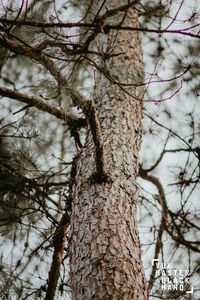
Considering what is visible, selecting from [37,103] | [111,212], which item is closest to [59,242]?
[111,212]

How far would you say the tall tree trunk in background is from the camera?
1.13 m

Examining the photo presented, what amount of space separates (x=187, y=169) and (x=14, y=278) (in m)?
1.74

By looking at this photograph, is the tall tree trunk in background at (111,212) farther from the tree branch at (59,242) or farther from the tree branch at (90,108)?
the tree branch at (59,242)

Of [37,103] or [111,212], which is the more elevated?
[37,103]

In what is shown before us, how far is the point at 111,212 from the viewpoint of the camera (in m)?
1.33

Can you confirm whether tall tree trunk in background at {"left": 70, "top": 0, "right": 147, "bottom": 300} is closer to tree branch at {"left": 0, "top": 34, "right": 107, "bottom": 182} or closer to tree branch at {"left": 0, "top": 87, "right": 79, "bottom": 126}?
tree branch at {"left": 0, "top": 34, "right": 107, "bottom": 182}

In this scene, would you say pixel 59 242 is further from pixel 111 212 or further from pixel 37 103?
pixel 37 103

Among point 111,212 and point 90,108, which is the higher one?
point 90,108

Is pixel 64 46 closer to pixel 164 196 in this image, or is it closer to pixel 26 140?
pixel 26 140

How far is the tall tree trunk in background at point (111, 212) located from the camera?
113 centimetres

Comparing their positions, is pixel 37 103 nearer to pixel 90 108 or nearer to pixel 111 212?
pixel 90 108

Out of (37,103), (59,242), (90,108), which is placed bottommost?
(59,242)

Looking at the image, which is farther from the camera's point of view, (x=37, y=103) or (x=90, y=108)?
(x=37, y=103)

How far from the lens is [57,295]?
2.17 meters
